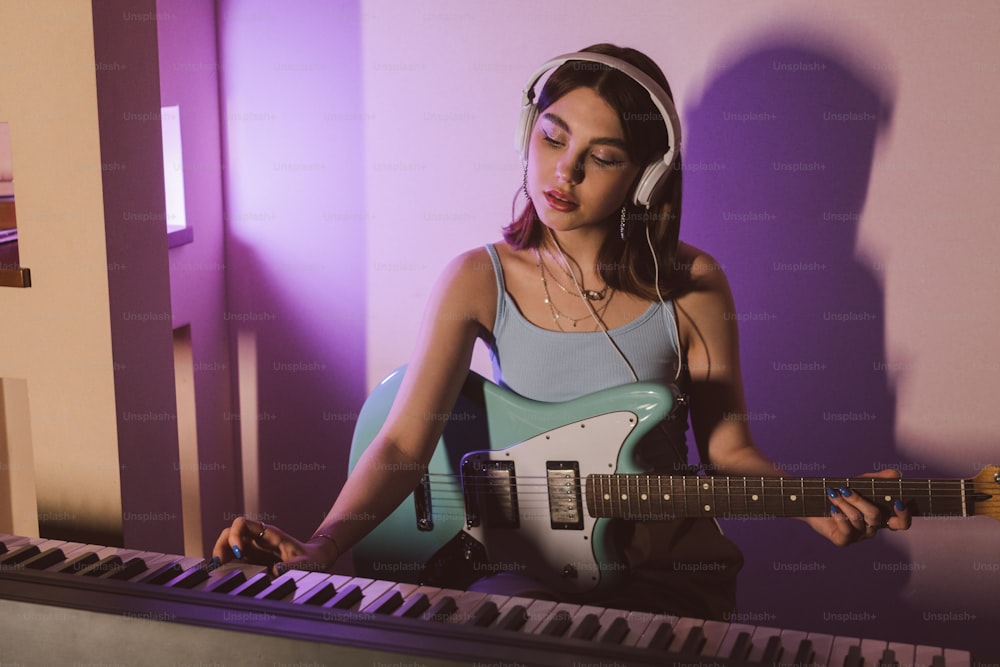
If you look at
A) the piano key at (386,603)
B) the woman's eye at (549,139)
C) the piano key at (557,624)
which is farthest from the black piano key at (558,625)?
the woman's eye at (549,139)

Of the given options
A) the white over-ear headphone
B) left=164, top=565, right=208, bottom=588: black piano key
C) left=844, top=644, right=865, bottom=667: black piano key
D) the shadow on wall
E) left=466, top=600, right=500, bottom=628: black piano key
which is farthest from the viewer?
the shadow on wall

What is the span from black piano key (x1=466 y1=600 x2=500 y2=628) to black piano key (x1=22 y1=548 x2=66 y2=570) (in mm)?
645

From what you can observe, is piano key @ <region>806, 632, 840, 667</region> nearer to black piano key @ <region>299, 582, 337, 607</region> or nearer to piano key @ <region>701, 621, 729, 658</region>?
piano key @ <region>701, 621, 729, 658</region>

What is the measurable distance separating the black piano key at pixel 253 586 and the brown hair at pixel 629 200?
2.82 feet

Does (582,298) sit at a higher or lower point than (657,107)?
lower

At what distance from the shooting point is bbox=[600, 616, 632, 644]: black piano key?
1.24 meters

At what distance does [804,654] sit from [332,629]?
1.91ft

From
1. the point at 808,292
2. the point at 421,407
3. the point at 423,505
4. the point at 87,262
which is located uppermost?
the point at 87,262

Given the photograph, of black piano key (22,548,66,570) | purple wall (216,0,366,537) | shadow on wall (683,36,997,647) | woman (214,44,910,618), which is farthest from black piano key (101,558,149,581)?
shadow on wall (683,36,997,647)

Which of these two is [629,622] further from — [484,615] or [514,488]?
[514,488]

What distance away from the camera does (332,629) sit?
4.11ft

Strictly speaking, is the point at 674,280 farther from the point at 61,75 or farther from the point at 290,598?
the point at 61,75

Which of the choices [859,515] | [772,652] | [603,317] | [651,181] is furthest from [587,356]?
[772,652]

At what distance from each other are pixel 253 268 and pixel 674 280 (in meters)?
1.37
